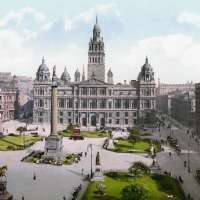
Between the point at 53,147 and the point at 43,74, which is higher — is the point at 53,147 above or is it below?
below

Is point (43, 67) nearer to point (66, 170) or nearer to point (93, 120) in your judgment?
point (93, 120)

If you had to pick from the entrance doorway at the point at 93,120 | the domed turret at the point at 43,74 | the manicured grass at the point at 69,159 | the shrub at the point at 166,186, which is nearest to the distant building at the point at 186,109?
the entrance doorway at the point at 93,120

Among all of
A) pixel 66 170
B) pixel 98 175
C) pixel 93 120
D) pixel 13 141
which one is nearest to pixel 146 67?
pixel 93 120

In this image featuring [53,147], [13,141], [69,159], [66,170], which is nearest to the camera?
[66,170]

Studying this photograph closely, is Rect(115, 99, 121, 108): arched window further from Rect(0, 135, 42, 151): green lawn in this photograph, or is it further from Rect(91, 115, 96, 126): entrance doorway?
Rect(0, 135, 42, 151): green lawn

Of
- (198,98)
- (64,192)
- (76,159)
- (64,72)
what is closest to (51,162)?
(76,159)
